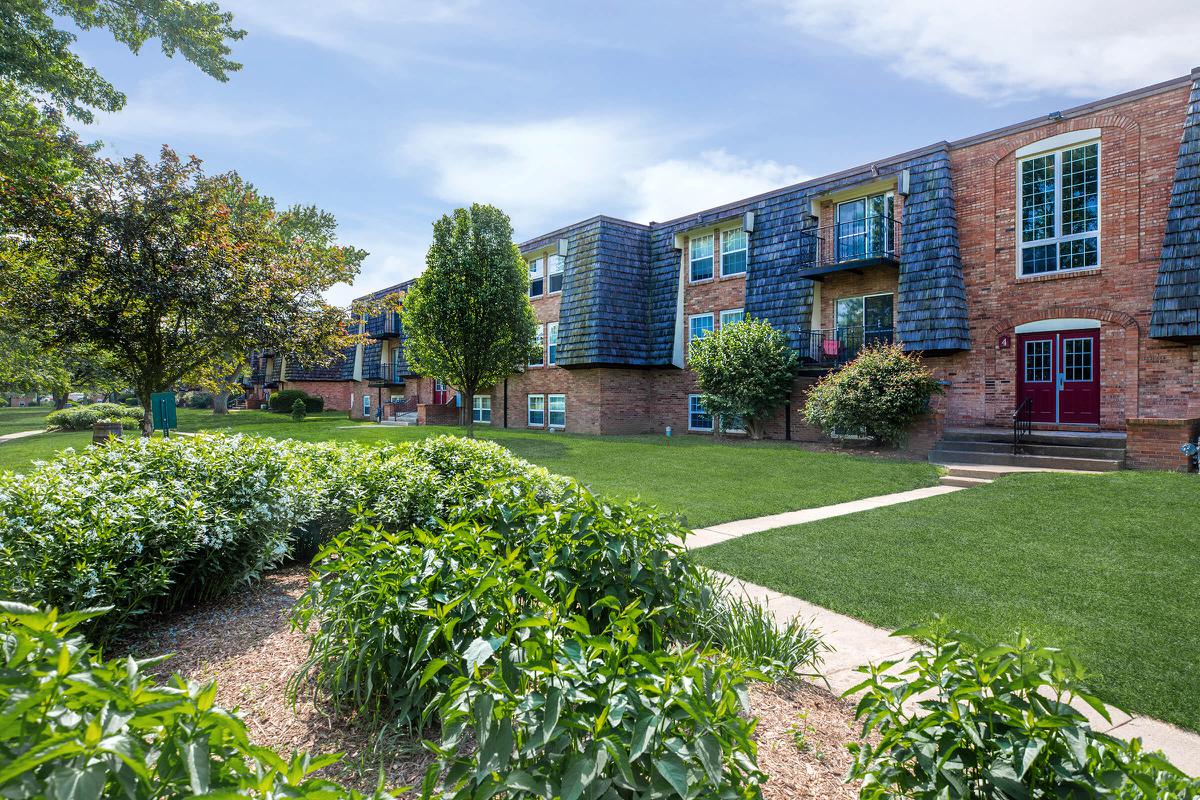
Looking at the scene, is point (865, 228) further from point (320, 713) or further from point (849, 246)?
point (320, 713)

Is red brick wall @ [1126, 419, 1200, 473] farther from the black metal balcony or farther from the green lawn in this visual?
the black metal balcony

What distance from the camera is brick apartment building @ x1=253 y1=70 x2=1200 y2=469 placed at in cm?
1229

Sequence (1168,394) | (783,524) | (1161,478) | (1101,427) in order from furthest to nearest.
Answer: (1101,427) → (1168,394) → (1161,478) → (783,524)

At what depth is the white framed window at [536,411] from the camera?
981 inches

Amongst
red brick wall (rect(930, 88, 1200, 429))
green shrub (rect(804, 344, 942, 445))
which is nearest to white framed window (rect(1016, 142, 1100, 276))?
red brick wall (rect(930, 88, 1200, 429))

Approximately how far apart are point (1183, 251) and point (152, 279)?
61.3 ft

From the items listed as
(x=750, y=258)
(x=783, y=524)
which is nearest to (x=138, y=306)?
(x=783, y=524)

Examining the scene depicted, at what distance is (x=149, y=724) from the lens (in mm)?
1119

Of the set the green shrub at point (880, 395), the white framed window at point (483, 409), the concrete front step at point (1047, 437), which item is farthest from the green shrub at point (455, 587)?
the white framed window at point (483, 409)

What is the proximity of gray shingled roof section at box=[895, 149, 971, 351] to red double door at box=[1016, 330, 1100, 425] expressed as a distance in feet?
4.43

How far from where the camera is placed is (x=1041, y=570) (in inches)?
213

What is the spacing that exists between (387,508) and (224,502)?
109 centimetres

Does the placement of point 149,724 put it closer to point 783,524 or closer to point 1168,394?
point 783,524

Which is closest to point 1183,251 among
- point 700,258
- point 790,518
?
point 790,518
